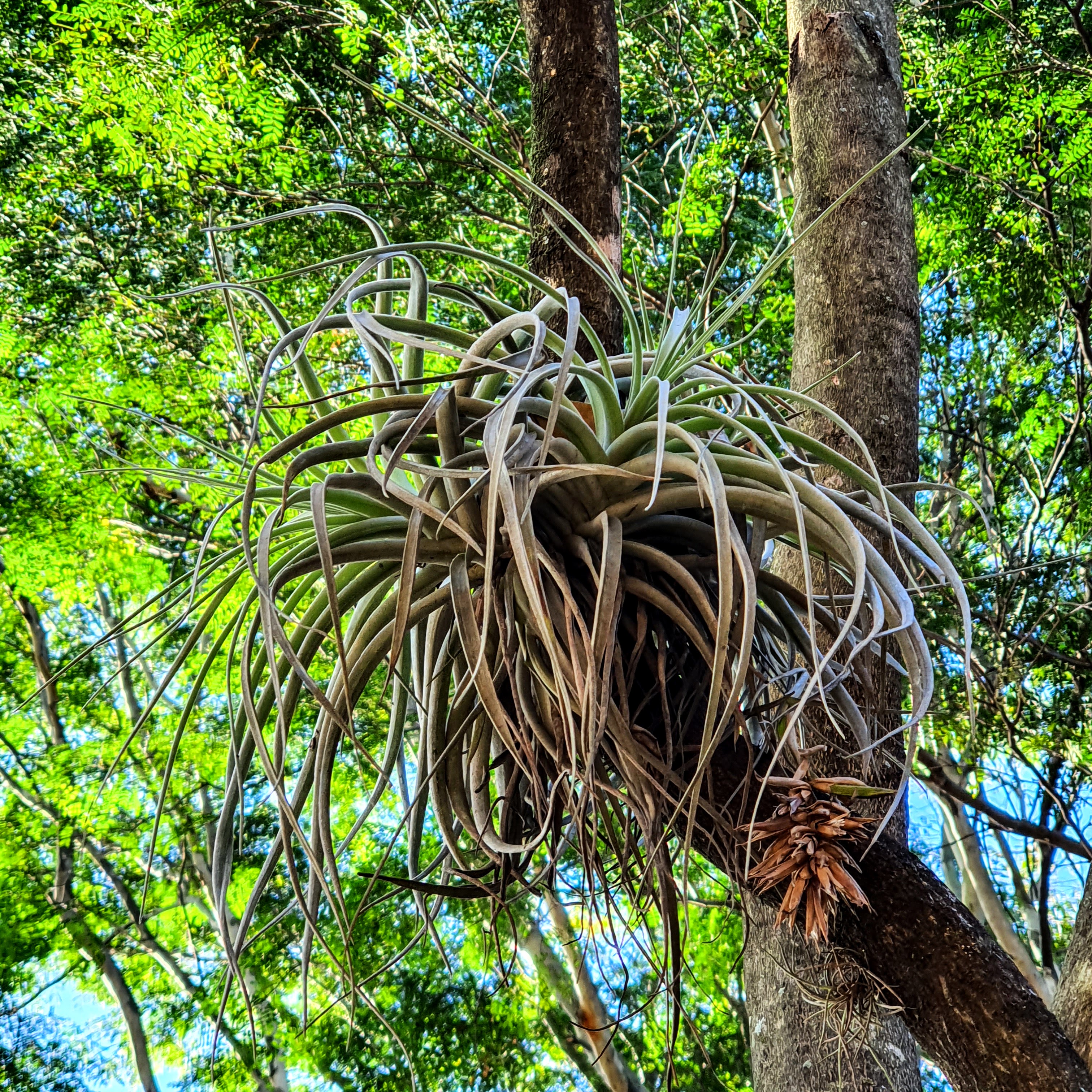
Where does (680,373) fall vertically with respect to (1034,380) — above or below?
below

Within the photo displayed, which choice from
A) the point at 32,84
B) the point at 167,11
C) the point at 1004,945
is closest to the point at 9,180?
the point at 32,84

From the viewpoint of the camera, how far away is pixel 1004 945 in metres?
5.32

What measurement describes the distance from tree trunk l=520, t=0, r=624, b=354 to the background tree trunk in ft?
1.32

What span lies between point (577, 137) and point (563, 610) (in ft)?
3.19

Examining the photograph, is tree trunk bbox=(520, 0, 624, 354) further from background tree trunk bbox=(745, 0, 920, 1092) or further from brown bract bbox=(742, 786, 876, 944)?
brown bract bbox=(742, 786, 876, 944)

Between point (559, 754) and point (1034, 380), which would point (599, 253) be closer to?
point (559, 754)

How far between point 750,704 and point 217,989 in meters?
7.00

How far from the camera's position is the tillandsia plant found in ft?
2.73

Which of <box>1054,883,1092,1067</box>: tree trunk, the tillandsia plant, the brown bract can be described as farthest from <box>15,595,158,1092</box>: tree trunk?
the brown bract

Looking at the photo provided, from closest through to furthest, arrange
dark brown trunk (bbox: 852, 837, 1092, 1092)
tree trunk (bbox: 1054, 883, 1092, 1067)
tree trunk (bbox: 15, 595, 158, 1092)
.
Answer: dark brown trunk (bbox: 852, 837, 1092, 1092) → tree trunk (bbox: 1054, 883, 1092, 1067) → tree trunk (bbox: 15, 595, 158, 1092)

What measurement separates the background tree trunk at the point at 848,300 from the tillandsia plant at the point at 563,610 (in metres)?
0.37

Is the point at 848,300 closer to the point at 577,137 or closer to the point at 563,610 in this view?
the point at 577,137

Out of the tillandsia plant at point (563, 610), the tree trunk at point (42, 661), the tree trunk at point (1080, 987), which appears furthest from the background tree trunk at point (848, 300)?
the tree trunk at point (42, 661)

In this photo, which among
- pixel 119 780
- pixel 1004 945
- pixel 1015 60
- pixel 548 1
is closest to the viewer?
pixel 548 1
